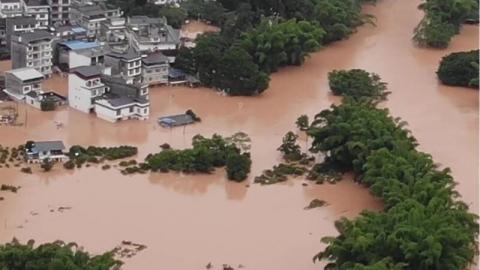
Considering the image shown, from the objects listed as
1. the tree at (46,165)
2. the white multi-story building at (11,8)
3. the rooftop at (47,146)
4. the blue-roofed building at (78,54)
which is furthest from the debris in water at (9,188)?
the white multi-story building at (11,8)

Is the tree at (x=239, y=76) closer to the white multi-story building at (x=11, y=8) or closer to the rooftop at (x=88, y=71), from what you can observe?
the rooftop at (x=88, y=71)

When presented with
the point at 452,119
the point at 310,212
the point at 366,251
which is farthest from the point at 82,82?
the point at 366,251

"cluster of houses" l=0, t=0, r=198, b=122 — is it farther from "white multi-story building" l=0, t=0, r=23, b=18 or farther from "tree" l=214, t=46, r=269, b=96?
"tree" l=214, t=46, r=269, b=96

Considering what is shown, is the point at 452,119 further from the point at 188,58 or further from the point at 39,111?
the point at 39,111

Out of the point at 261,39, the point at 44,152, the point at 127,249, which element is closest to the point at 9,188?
the point at 44,152

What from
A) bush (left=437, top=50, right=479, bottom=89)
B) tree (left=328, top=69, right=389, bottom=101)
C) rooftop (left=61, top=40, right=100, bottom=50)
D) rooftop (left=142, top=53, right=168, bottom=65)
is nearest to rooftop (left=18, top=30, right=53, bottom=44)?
rooftop (left=61, top=40, right=100, bottom=50)

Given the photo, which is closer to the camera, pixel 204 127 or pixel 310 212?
pixel 310 212
